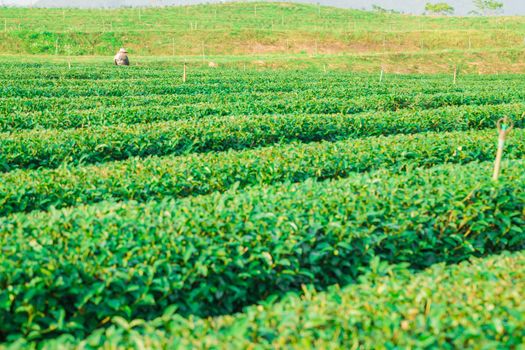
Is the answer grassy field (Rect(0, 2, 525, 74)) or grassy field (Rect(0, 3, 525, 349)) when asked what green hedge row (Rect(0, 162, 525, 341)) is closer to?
grassy field (Rect(0, 3, 525, 349))

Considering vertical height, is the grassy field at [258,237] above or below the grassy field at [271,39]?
below

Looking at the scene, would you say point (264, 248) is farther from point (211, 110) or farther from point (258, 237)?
point (211, 110)

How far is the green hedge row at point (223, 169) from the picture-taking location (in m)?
7.02

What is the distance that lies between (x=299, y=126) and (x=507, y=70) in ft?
118

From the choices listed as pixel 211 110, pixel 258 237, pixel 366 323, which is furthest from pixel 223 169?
pixel 211 110

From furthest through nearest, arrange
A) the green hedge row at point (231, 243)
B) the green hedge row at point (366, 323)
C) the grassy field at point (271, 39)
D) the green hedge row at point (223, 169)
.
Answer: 1. the grassy field at point (271, 39)
2. the green hedge row at point (223, 169)
3. the green hedge row at point (231, 243)
4. the green hedge row at point (366, 323)

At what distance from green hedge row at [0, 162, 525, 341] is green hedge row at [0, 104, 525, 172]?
419cm

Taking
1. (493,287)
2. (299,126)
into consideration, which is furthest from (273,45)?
(493,287)

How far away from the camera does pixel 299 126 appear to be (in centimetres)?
1180

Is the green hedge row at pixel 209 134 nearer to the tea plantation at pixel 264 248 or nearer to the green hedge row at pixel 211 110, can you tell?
the tea plantation at pixel 264 248

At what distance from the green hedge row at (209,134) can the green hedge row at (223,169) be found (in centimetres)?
178

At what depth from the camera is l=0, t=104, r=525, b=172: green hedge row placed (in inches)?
373

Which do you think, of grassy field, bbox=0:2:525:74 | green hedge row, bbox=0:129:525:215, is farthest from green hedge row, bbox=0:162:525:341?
grassy field, bbox=0:2:525:74

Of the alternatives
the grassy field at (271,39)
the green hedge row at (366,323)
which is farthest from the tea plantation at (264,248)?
the grassy field at (271,39)
